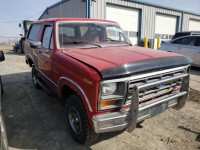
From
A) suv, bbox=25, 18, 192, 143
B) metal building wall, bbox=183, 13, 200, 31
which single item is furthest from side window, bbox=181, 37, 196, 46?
metal building wall, bbox=183, 13, 200, 31

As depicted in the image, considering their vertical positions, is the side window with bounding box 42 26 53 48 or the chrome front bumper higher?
the side window with bounding box 42 26 53 48

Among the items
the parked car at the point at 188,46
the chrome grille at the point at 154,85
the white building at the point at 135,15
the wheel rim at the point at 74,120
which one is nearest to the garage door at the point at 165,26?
the white building at the point at 135,15

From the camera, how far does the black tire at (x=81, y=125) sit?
2.32 m

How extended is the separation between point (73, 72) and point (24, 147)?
1.49m

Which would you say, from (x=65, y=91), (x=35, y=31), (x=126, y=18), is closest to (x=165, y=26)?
(x=126, y=18)

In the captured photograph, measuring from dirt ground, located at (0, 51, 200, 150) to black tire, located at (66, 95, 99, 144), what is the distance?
0.61 ft

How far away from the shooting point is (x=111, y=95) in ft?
6.96

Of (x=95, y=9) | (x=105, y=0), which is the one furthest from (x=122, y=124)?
(x=105, y=0)

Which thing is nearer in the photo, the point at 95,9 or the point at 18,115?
the point at 18,115

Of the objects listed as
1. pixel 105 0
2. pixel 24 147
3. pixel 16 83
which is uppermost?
pixel 105 0

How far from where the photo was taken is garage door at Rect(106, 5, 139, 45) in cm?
1216

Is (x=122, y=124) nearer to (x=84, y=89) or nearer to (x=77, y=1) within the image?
(x=84, y=89)

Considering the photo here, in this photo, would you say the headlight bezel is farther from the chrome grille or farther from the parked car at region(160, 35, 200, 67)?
the parked car at region(160, 35, 200, 67)

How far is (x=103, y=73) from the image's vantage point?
77.1 inches
